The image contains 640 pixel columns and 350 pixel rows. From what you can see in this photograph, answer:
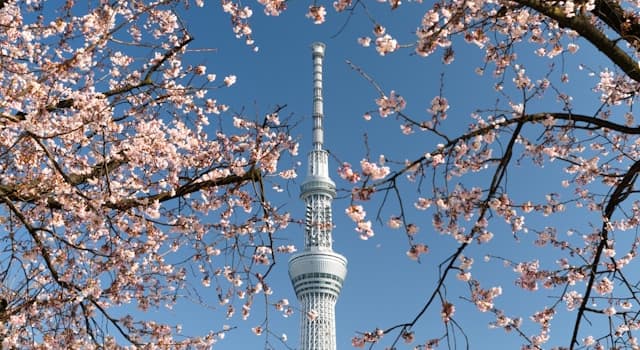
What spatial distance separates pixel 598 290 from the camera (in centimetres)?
543

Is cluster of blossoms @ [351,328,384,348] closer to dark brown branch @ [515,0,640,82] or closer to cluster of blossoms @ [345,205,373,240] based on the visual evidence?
cluster of blossoms @ [345,205,373,240]

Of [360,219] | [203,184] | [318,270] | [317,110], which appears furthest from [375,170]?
[317,110]

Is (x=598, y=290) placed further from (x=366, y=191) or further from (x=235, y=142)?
(x=235, y=142)

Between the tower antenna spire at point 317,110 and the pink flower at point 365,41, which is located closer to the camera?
the pink flower at point 365,41

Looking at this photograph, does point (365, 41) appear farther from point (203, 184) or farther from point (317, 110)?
point (317, 110)

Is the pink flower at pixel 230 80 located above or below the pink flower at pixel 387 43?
above

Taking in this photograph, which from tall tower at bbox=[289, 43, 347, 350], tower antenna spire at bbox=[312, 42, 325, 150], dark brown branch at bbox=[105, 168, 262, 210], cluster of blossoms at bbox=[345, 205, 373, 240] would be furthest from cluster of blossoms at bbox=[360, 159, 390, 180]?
tower antenna spire at bbox=[312, 42, 325, 150]

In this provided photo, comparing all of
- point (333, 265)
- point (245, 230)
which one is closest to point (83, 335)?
point (245, 230)

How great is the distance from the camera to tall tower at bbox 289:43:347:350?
66375 mm

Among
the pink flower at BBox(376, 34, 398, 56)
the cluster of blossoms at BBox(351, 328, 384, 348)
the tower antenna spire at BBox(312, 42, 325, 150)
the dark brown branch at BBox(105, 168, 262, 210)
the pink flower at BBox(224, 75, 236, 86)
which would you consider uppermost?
the tower antenna spire at BBox(312, 42, 325, 150)

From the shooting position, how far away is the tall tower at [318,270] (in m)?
66.4

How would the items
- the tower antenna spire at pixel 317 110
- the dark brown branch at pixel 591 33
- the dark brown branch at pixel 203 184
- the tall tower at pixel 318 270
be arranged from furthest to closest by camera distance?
1. the tower antenna spire at pixel 317 110
2. the tall tower at pixel 318 270
3. the dark brown branch at pixel 203 184
4. the dark brown branch at pixel 591 33

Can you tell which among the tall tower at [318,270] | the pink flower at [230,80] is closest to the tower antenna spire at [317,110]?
the tall tower at [318,270]

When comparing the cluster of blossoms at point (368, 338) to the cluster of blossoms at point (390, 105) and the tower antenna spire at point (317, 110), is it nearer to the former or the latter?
the cluster of blossoms at point (390, 105)
